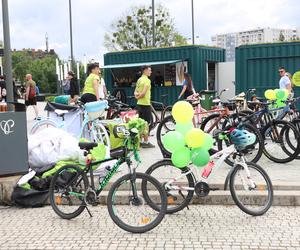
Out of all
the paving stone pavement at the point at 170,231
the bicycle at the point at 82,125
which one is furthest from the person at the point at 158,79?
the paving stone pavement at the point at 170,231

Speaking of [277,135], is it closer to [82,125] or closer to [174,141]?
[174,141]

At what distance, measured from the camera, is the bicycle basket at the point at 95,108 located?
27.1 ft

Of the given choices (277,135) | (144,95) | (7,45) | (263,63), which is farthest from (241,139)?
(263,63)

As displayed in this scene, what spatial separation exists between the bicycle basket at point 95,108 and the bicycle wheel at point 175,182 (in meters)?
2.85

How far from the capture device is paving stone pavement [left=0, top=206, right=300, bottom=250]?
4684mm

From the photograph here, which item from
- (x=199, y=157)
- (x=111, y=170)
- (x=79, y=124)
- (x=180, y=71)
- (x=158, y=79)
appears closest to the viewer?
(x=111, y=170)

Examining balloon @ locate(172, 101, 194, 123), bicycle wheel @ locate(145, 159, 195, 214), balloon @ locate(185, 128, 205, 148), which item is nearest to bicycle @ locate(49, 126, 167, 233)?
bicycle wheel @ locate(145, 159, 195, 214)

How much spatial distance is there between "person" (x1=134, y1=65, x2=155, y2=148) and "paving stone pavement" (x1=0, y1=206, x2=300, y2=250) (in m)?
3.74

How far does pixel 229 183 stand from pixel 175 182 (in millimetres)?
641

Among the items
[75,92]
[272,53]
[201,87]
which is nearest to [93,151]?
[75,92]

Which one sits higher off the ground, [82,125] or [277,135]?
[82,125]

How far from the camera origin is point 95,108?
27.1ft

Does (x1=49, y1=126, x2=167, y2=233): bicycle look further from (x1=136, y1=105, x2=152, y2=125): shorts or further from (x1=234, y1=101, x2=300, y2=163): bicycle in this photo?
(x1=136, y1=105, x2=152, y2=125): shorts

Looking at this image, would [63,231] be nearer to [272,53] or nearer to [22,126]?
[22,126]
